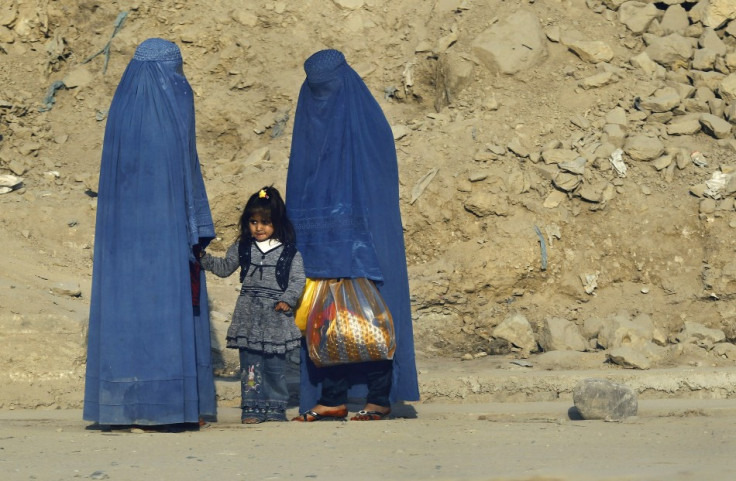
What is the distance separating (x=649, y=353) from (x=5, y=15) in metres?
8.16

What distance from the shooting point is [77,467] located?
5.49m

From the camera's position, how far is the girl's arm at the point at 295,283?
6598mm

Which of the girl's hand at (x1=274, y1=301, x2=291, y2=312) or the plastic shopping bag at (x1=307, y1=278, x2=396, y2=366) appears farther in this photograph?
the girl's hand at (x1=274, y1=301, x2=291, y2=312)

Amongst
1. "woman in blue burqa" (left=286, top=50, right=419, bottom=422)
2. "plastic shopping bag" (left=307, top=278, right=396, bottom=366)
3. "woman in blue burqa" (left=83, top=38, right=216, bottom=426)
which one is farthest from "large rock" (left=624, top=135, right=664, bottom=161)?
"woman in blue burqa" (left=83, top=38, right=216, bottom=426)

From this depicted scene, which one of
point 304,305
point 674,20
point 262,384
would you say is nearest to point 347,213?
point 304,305

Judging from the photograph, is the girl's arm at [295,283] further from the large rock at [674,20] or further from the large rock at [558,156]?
the large rock at [674,20]

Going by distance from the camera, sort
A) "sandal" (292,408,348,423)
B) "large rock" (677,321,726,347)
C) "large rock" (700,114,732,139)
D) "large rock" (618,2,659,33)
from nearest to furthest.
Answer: "sandal" (292,408,348,423) → "large rock" (677,321,726,347) → "large rock" (700,114,732,139) → "large rock" (618,2,659,33)

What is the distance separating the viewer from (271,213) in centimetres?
666

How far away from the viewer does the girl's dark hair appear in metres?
6.65

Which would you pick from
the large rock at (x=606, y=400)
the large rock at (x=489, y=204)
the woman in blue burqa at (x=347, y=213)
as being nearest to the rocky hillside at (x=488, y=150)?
the large rock at (x=489, y=204)

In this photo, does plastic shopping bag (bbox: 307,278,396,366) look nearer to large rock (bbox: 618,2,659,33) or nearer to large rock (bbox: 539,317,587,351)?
large rock (bbox: 539,317,587,351)

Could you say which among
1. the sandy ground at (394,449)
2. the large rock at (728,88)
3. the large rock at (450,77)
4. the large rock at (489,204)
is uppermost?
the large rock at (450,77)

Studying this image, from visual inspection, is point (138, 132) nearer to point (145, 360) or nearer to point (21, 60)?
point (145, 360)

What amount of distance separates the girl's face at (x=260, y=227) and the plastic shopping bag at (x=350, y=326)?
421mm
